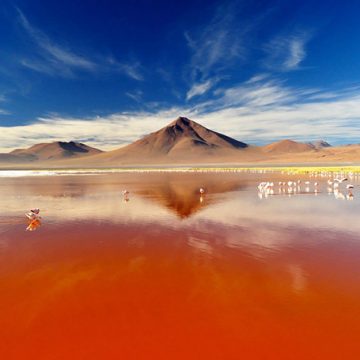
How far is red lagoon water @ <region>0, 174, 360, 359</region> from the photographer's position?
5.36m

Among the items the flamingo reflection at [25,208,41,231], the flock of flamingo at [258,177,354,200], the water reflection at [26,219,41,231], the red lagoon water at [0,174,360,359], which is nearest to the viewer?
the red lagoon water at [0,174,360,359]

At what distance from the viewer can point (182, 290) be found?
738cm

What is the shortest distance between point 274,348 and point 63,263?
6916 mm

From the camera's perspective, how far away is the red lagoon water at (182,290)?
211 inches

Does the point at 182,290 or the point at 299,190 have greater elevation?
the point at 299,190

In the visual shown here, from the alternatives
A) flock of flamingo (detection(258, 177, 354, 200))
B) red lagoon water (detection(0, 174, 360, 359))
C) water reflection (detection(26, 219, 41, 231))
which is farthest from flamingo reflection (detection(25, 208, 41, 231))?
flock of flamingo (detection(258, 177, 354, 200))

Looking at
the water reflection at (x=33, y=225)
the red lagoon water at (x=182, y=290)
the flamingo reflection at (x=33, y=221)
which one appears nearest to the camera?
the red lagoon water at (x=182, y=290)

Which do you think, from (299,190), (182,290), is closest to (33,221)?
(182,290)

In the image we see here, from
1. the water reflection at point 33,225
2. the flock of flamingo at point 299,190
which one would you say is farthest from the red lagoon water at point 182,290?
the flock of flamingo at point 299,190

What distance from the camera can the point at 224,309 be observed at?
21.2 feet

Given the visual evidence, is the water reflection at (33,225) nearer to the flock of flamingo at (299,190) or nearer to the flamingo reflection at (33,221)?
the flamingo reflection at (33,221)

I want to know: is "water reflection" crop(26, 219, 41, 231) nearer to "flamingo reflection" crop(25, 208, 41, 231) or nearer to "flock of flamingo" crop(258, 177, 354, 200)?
"flamingo reflection" crop(25, 208, 41, 231)

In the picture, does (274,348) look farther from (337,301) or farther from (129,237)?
(129,237)

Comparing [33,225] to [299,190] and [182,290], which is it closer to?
[182,290]
